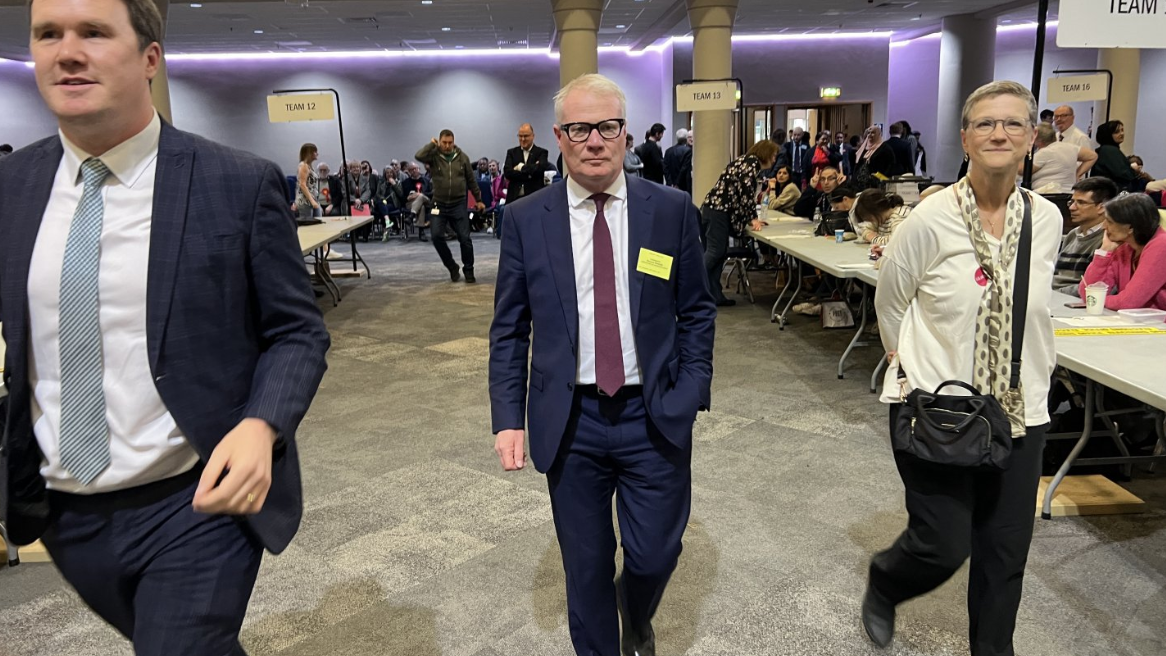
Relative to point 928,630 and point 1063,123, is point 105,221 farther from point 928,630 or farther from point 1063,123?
point 1063,123

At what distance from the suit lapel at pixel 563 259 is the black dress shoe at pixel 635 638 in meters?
0.70

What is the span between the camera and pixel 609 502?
74.5 inches

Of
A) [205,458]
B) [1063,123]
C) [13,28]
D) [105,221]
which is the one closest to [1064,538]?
[205,458]

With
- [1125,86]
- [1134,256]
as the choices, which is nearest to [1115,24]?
[1134,256]

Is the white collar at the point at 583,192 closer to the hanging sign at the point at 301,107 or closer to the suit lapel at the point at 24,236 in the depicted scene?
the suit lapel at the point at 24,236

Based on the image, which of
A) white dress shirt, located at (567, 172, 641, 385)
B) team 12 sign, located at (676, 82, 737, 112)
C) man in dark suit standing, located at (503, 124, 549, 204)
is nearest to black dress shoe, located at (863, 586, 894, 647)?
white dress shirt, located at (567, 172, 641, 385)

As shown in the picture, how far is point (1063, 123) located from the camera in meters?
7.79

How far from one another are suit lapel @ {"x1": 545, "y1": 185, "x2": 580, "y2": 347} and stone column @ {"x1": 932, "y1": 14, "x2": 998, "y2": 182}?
13903 millimetres

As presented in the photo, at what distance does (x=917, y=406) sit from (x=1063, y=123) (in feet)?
23.9

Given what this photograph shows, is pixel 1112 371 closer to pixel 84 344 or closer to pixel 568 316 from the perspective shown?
pixel 568 316

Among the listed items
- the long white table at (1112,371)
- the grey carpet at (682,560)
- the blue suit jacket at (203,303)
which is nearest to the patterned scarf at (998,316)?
the long white table at (1112,371)

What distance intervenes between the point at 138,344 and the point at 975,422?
153cm

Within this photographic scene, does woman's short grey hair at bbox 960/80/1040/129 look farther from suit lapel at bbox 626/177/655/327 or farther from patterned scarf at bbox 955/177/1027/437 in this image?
suit lapel at bbox 626/177/655/327

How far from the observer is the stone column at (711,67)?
10.4 m
